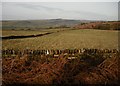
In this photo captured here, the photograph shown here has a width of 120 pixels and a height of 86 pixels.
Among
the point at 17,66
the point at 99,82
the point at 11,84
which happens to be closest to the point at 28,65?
the point at 17,66

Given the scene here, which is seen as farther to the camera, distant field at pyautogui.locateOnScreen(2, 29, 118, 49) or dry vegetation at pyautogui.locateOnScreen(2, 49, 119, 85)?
distant field at pyautogui.locateOnScreen(2, 29, 118, 49)

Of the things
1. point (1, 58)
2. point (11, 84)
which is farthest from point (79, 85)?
point (1, 58)

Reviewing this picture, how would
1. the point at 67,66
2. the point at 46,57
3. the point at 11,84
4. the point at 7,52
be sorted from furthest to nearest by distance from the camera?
1. the point at 7,52
2. the point at 46,57
3. the point at 67,66
4. the point at 11,84

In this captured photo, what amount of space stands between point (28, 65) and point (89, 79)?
1381mm

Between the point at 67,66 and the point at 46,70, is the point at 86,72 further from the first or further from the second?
the point at 46,70

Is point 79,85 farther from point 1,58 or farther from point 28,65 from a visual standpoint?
point 1,58

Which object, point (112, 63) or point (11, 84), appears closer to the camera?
point (11, 84)

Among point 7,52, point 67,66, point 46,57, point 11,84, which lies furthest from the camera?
point 7,52

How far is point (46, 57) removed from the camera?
483cm

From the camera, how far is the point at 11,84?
4125 millimetres

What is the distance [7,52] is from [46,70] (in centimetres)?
179

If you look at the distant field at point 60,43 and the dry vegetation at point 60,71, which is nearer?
the dry vegetation at point 60,71

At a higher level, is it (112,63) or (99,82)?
(112,63)

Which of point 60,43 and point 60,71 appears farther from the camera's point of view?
point 60,43
